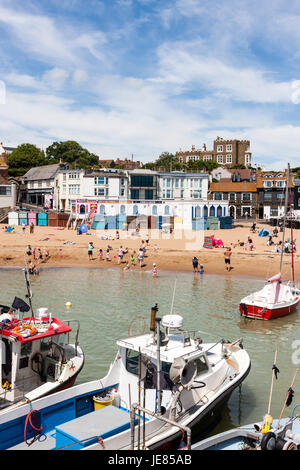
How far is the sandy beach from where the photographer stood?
42.2 meters

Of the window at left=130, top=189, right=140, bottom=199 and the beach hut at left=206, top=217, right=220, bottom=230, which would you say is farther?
the window at left=130, top=189, right=140, bottom=199

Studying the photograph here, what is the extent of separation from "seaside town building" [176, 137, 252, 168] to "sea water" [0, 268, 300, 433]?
329 feet

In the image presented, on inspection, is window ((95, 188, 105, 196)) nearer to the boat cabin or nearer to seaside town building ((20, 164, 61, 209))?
seaside town building ((20, 164, 61, 209))

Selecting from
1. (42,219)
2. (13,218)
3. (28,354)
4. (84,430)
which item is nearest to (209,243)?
(42,219)

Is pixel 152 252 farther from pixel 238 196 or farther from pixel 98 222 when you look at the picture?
pixel 238 196

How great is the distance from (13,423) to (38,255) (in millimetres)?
35407

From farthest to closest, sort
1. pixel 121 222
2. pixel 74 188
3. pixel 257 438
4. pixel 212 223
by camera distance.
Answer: pixel 74 188
pixel 212 223
pixel 121 222
pixel 257 438

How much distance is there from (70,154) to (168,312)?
90.9m

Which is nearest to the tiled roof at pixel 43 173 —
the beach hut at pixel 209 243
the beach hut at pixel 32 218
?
the beach hut at pixel 32 218

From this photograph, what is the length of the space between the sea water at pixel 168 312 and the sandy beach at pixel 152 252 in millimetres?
2658

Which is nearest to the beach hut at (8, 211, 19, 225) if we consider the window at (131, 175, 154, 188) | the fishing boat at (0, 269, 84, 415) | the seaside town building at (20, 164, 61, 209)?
the seaside town building at (20, 164, 61, 209)

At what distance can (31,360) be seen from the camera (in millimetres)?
13320

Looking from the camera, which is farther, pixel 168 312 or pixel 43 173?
pixel 43 173

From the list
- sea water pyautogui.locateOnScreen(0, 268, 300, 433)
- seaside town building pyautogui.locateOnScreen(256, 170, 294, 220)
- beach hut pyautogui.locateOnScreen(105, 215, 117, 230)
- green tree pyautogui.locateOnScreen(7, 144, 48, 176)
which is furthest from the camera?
green tree pyautogui.locateOnScreen(7, 144, 48, 176)
